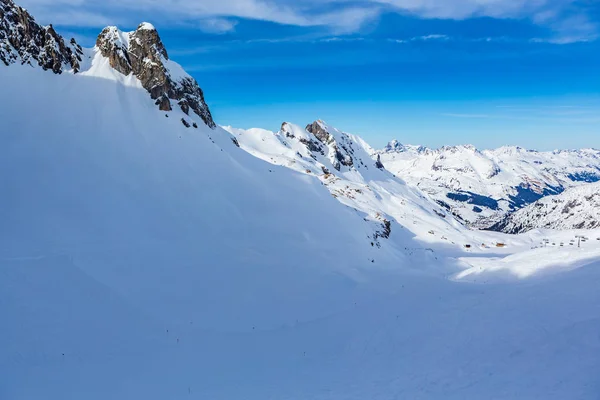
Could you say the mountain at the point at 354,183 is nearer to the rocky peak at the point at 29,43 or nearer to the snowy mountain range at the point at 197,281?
the snowy mountain range at the point at 197,281

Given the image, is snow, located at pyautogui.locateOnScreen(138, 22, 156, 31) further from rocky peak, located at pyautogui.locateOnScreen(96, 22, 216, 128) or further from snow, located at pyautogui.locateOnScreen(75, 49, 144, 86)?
snow, located at pyautogui.locateOnScreen(75, 49, 144, 86)

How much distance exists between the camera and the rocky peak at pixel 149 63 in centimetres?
5756

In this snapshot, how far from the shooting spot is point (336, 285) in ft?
104

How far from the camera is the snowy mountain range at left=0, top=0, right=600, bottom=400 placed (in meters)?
14.5

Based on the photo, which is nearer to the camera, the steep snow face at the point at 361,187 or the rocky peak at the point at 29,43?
the rocky peak at the point at 29,43

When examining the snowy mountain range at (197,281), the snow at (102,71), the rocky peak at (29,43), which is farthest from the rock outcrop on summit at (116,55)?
the snow at (102,71)

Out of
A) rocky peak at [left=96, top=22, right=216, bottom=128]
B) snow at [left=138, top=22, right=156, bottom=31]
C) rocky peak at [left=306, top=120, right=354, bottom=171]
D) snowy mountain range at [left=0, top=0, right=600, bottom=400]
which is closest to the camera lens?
snowy mountain range at [left=0, top=0, right=600, bottom=400]

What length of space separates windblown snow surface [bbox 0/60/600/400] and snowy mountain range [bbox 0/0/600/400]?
5.4 inches

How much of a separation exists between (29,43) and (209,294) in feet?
160

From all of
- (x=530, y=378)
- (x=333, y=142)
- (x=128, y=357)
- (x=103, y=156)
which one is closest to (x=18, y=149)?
(x=103, y=156)

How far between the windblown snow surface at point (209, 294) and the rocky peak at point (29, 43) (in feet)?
8.34

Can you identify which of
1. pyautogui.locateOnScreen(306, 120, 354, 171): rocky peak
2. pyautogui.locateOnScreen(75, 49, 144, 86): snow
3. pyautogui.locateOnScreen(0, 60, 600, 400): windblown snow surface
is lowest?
pyautogui.locateOnScreen(0, 60, 600, 400): windblown snow surface

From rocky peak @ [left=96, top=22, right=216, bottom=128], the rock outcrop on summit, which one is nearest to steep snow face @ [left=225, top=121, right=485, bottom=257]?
rocky peak @ [left=96, top=22, right=216, bottom=128]

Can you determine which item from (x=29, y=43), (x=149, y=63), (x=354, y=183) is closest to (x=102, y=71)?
(x=149, y=63)
